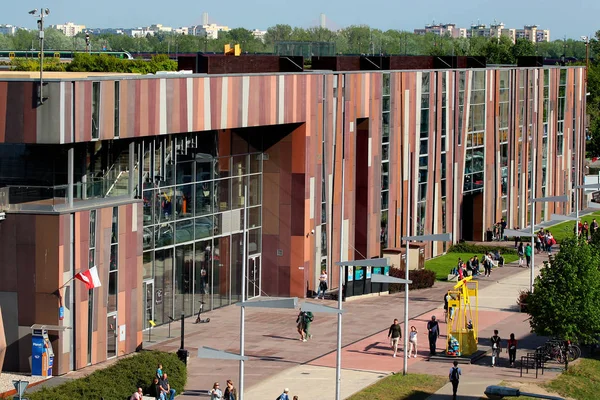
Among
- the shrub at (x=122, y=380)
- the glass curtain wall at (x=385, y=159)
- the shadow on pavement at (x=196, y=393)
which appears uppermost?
the glass curtain wall at (x=385, y=159)

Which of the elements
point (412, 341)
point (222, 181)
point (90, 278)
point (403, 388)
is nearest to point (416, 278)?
point (222, 181)

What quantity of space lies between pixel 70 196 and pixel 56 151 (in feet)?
5.59

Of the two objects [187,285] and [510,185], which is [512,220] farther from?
[187,285]

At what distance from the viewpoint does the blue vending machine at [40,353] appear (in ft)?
144

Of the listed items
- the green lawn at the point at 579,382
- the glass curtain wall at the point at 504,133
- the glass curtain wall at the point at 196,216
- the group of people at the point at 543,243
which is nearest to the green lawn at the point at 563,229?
the glass curtain wall at the point at 504,133

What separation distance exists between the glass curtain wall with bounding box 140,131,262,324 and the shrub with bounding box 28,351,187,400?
33.2 feet

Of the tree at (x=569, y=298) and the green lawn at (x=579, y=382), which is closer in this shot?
the green lawn at (x=579, y=382)

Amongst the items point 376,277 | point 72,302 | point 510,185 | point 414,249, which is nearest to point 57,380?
point 72,302

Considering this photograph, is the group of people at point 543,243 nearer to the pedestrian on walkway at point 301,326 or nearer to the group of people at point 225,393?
the pedestrian on walkway at point 301,326

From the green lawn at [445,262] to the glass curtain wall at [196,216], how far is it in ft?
46.6

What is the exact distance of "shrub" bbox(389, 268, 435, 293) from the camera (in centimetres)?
6569

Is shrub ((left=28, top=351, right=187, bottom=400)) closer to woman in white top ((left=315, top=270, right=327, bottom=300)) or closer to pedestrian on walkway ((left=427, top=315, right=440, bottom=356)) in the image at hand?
pedestrian on walkway ((left=427, top=315, right=440, bottom=356))

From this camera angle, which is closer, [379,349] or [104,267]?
[104,267]

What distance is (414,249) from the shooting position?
7188cm
